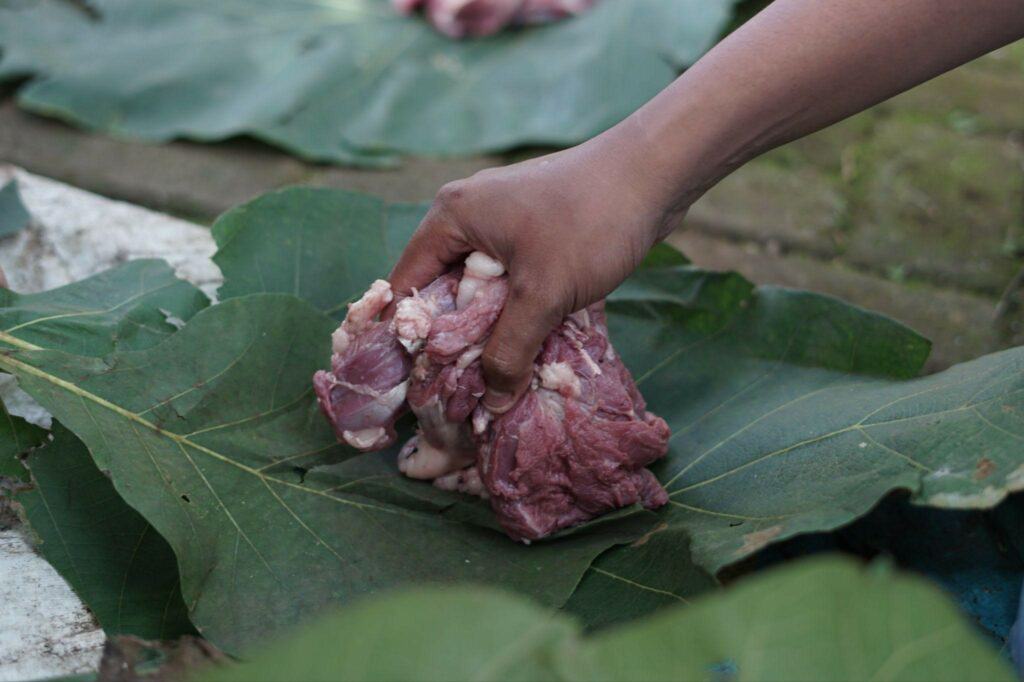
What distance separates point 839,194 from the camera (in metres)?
3.55

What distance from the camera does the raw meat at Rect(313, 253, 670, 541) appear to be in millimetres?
1792

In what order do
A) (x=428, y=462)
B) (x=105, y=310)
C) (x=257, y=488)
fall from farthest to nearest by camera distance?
1. (x=105, y=310)
2. (x=428, y=462)
3. (x=257, y=488)

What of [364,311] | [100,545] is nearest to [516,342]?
[364,311]

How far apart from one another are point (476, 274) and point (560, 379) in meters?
0.23

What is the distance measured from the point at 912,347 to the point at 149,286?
1.52m

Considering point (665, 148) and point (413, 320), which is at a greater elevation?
point (665, 148)

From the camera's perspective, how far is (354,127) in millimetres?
3584

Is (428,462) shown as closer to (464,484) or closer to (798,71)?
(464,484)

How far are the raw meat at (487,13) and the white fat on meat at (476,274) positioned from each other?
2295 millimetres

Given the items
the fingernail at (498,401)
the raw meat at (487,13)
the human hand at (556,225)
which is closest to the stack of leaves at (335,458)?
→ the fingernail at (498,401)

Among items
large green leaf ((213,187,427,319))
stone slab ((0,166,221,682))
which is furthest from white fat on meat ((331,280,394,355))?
stone slab ((0,166,221,682))

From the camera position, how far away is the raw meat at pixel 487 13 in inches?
151

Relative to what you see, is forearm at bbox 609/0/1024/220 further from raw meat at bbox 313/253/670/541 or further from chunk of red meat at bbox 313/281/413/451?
chunk of red meat at bbox 313/281/413/451

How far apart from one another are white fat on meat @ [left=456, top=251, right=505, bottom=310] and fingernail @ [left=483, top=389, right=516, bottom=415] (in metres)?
0.16
